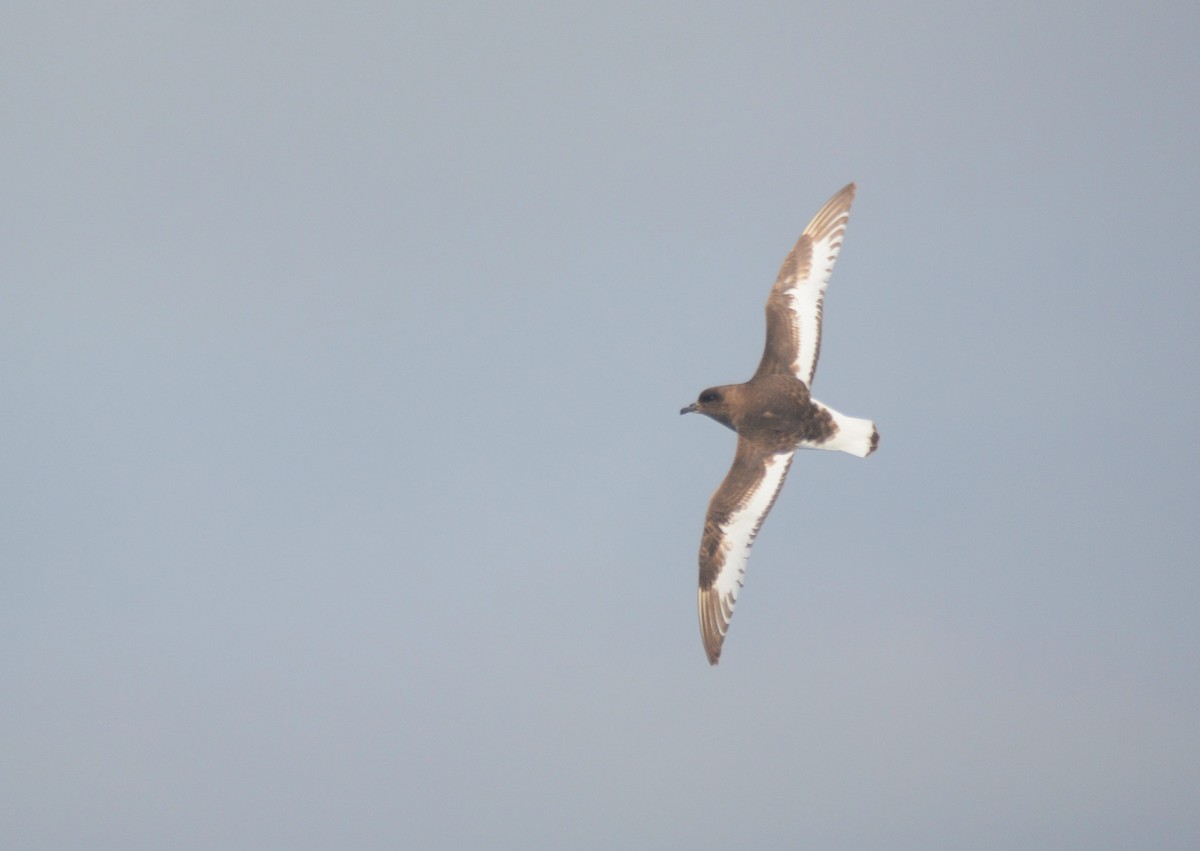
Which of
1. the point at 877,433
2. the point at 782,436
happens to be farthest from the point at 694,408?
the point at 877,433

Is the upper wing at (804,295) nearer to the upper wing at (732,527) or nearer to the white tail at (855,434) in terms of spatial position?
the white tail at (855,434)

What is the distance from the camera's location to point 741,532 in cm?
2161

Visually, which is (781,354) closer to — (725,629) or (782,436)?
(782,436)

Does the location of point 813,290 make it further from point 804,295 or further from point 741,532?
point 741,532

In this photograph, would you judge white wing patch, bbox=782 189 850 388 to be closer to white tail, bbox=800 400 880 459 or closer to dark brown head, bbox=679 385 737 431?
white tail, bbox=800 400 880 459

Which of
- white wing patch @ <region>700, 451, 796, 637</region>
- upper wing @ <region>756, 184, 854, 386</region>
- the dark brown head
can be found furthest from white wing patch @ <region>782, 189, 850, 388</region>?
white wing patch @ <region>700, 451, 796, 637</region>

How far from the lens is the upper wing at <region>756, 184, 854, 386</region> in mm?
20891

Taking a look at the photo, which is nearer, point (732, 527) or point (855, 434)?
point (855, 434)

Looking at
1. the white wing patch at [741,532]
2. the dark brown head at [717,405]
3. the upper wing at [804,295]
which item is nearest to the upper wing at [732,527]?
the white wing patch at [741,532]

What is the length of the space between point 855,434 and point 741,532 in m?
2.75

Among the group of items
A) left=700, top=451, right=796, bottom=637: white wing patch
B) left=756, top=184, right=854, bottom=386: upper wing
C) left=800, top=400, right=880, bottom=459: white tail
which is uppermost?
left=756, top=184, right=854, bottom=386: upper wing

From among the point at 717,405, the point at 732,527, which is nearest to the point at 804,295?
the point at 717,405

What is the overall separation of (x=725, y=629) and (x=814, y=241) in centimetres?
728

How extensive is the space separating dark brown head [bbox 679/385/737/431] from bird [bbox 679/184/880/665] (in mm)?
18
